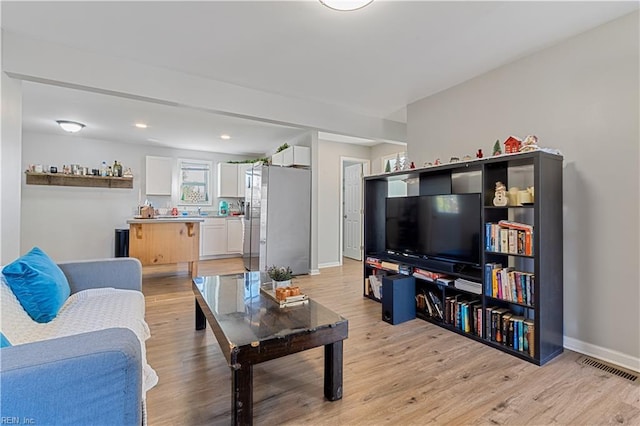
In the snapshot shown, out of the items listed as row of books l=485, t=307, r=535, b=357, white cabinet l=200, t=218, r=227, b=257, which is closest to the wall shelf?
white cabinet l=200, t=218, r=227, b=257

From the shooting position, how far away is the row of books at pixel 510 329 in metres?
2.23

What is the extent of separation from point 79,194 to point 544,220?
695cm

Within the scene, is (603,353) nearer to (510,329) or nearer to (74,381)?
(510,329)

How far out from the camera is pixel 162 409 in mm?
1641

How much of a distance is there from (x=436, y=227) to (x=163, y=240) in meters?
3.57

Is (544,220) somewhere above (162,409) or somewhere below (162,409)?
above

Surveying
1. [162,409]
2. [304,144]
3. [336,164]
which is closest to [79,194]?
[304,144]

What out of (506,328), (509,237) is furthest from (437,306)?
(509,237)

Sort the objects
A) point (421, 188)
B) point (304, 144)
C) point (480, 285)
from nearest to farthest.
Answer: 1. point (480, 285)
2. point (421, 188)
3. point (304, 144)

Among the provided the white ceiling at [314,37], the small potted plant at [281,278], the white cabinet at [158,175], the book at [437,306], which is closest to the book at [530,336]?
the book at [437,306]

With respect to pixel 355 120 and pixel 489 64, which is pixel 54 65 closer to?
pixel 355 120

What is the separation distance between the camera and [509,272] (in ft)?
7.75

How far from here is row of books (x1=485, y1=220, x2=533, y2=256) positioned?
225cm

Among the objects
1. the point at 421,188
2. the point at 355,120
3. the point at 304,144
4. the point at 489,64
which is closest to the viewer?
the point at 489,64
